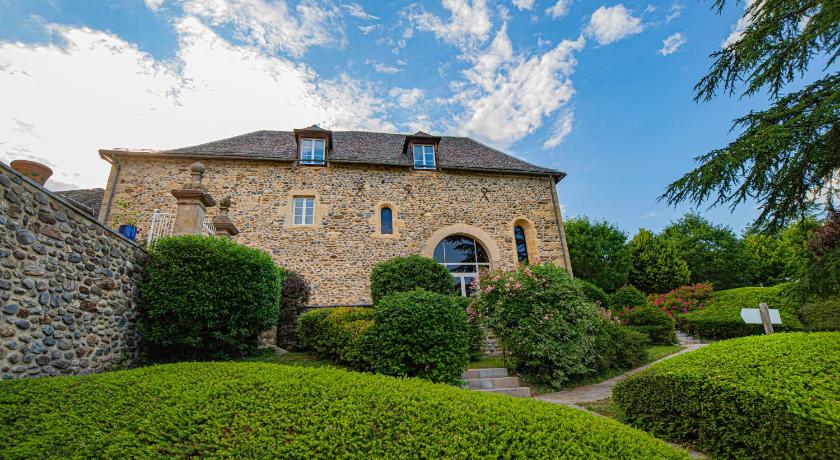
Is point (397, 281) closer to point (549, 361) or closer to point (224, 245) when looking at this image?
point (549, 361)

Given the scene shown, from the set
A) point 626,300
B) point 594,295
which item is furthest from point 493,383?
point 626,300

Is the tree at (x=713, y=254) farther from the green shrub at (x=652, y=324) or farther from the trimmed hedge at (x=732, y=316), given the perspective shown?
the green shrub at (x=652, y=324)

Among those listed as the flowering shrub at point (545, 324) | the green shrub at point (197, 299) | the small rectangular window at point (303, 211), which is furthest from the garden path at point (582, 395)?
the small rectangular window at point (303, 211)

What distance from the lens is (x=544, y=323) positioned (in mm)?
7520

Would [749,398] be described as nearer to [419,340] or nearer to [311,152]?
[419,340]

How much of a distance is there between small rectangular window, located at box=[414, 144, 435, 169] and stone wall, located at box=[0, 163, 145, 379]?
9.77 m

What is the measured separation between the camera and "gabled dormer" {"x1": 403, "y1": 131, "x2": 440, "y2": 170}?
1346 centimetres

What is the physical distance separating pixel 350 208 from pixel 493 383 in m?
7.93

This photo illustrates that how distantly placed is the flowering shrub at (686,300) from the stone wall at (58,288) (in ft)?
61.6

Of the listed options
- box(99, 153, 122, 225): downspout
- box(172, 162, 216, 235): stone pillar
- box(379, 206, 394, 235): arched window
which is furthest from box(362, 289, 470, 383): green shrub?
box(99, 153, 122, 225): downspout

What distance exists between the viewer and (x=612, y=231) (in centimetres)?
2125

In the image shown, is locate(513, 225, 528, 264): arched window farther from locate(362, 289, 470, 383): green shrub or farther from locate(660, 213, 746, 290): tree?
locate(660, 213, 746, 290): tree

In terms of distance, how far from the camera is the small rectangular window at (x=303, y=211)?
12.0m

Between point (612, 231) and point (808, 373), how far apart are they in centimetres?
1938
